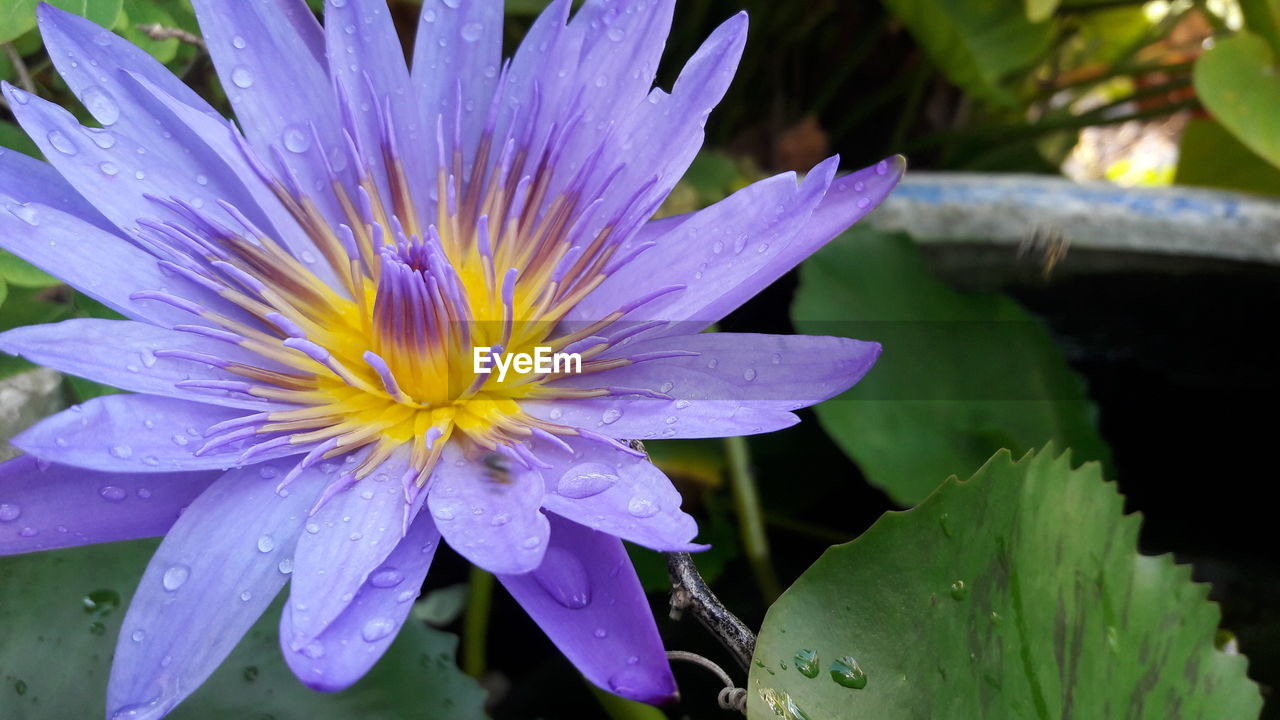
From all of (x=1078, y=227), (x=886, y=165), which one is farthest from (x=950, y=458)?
(x=886, y=165)

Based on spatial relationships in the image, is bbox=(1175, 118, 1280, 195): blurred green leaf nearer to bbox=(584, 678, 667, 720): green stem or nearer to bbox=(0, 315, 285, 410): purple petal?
bbox=(584, 678, 667, 720): green stem

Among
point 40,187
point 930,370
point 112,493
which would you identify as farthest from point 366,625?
point 930,370

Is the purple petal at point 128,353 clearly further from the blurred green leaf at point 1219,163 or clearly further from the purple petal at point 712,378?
the blurred green leaf at point 1219,163

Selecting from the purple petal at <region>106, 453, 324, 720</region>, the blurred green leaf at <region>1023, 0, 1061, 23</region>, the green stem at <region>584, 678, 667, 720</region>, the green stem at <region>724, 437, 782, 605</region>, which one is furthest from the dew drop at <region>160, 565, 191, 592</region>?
the blurred green leaf at <region>1023, 0, 1061, 23</region>

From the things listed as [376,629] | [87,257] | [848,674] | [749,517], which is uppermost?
[87,257]

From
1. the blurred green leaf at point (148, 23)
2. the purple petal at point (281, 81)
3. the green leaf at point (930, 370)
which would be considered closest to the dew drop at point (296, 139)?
the purple petal at point (281, 81)

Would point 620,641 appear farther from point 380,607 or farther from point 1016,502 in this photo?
point 1016,502

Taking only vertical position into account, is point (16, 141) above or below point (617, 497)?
above

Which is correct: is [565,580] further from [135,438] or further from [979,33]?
[979,33]
